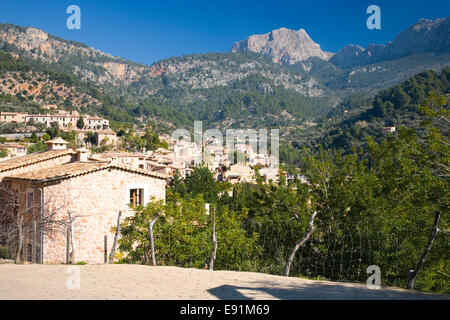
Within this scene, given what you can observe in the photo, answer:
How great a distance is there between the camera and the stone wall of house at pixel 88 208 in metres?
12.6

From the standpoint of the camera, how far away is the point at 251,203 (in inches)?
637

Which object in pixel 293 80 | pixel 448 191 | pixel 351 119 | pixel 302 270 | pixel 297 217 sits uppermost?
pixel 293 80

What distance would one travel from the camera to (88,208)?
512 inches

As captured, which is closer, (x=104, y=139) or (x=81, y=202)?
(x=81, y=202)

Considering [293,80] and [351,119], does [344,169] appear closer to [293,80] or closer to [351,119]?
[351,119]

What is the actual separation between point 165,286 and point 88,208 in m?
7.50

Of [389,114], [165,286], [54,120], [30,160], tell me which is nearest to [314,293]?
[165,286]

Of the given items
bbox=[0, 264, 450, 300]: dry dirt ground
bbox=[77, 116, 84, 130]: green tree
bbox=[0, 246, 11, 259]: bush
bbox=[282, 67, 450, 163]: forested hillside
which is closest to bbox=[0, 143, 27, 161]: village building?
bbox=[77, 116, 84, 130]: green tree

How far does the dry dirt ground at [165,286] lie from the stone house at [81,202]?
4.73 metres

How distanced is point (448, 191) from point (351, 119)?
102 m

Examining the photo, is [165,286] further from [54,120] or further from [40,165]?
[54,120]

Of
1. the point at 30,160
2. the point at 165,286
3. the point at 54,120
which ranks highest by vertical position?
the point at 54,120

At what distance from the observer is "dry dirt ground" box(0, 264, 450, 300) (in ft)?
19.0
